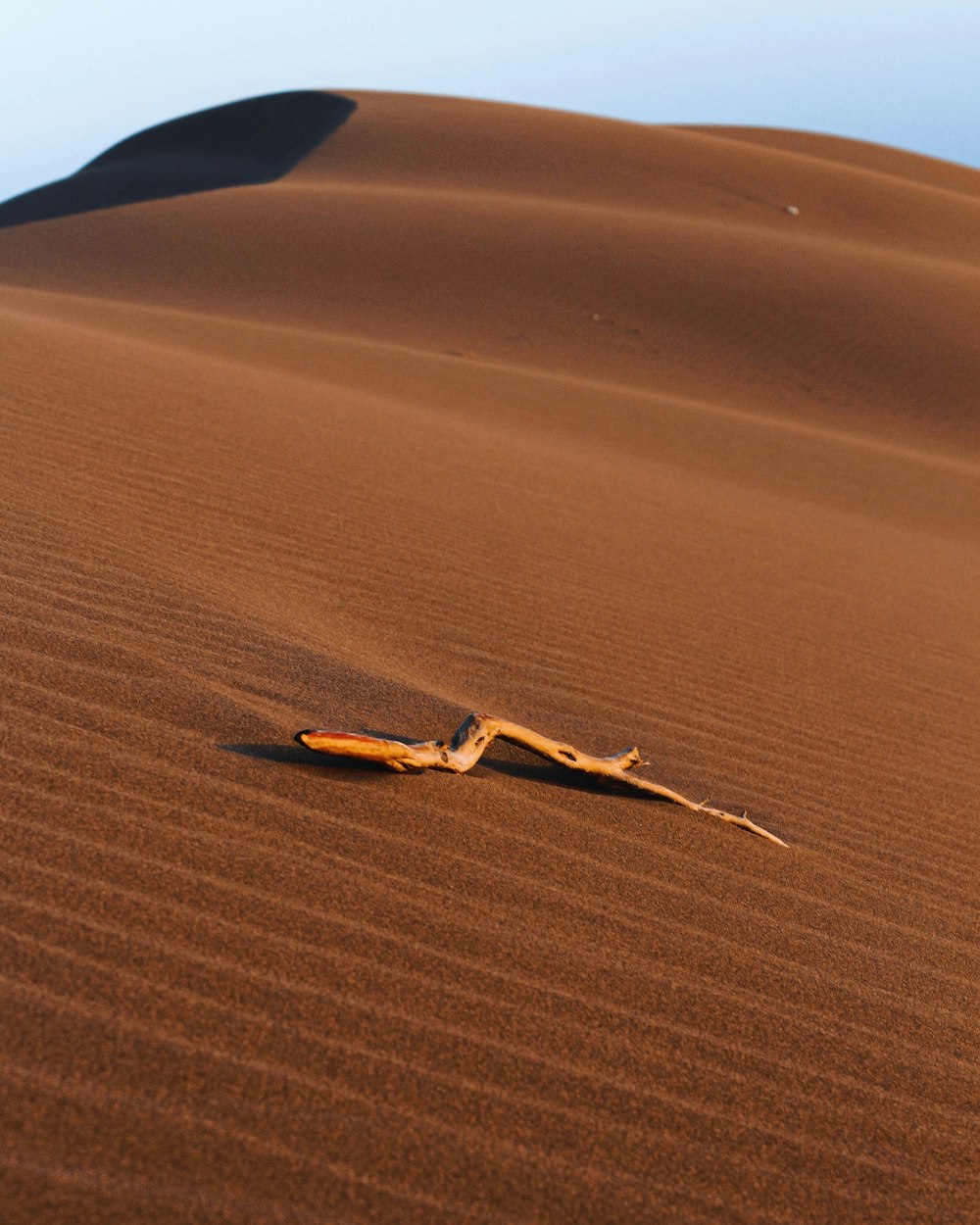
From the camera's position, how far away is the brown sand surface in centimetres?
207

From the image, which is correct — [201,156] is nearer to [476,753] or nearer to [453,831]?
[476,753]

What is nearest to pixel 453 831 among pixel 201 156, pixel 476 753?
pixel 476 753

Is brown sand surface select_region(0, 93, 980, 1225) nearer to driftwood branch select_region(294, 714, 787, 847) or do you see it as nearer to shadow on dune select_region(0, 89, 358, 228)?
driftwood branch select_region(294, 714, 787, 847)

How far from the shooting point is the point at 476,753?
3535 mm

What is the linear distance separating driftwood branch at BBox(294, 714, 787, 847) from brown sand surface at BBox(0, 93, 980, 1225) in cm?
8

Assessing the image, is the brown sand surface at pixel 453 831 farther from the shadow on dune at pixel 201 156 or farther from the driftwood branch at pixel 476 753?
the shadow on dune at pixel 201 156

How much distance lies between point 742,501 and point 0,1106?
28.7 feet

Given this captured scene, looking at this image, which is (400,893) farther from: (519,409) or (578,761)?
(519,409)

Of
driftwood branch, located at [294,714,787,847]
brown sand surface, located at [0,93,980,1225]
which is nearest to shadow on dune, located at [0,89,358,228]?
brown sand surface, located at [0,93,980,1225]

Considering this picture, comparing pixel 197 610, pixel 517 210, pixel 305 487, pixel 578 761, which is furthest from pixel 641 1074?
pixel 517 210

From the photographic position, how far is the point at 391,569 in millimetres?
5812

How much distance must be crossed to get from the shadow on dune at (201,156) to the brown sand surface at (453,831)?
27552 mm

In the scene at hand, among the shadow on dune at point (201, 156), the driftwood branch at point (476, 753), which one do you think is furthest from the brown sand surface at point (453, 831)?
the shadow on dune at point (201, 156)

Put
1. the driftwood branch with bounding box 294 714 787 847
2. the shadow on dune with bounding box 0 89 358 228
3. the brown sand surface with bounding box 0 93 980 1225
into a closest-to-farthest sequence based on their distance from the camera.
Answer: the brown sand surface with bounding box 0 93 980 1225 < the driftwood branch with bounding box 294 714 787 847 < the shadow on dune with bounding box 0 89 358 228
